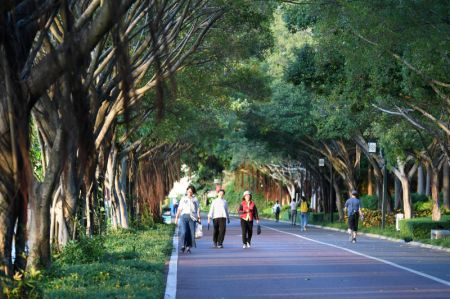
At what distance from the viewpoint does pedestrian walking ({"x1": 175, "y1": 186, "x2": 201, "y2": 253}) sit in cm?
2705

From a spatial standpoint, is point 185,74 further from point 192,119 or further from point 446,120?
point 446,120

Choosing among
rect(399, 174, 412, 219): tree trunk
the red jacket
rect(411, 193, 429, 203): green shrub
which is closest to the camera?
the red jacket

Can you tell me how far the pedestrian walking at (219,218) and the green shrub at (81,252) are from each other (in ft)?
30.8

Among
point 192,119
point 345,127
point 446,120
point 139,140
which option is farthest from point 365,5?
point 345,127

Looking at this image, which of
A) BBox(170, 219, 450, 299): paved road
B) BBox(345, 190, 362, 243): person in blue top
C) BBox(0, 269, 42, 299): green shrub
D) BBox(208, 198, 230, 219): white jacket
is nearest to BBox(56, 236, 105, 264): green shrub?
BBox(170, 219, 450, 299): paved road

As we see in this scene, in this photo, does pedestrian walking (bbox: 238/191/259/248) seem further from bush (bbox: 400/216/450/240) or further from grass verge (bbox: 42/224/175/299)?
grass verge (bbox: 42/224/175/299)

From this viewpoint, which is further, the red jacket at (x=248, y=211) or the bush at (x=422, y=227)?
the bush at (x=422, y=227)

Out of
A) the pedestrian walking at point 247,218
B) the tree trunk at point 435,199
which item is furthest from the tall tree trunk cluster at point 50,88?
the tree trunk at point 435,199

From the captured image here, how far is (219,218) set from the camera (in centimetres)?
2945

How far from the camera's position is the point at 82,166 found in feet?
14.7

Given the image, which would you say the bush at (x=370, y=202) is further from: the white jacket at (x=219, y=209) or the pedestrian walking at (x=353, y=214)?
the white jacket at (x=219, y=209)

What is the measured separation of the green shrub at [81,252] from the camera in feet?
64.4

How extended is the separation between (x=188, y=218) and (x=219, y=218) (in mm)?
2037

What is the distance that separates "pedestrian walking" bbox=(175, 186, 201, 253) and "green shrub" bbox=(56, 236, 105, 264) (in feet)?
22.2
